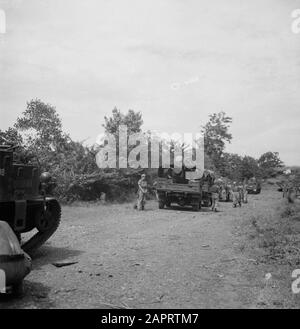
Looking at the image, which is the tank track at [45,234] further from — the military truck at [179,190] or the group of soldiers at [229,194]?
the group of soldiers at [229,194]

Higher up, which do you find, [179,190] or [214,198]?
[179,190]

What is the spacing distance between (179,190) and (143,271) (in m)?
11.7

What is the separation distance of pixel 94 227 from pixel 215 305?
7273 mm

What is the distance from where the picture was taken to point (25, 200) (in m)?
7.45

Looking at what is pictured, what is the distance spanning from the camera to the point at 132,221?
13.5 metres

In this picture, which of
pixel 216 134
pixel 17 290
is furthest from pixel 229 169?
pixel 17 290

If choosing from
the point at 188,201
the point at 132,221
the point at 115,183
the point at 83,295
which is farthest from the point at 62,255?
the point at 115,183

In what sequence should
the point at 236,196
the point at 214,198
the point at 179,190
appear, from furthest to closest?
the point at 236,196, the point at 214,198, the point at 179,190

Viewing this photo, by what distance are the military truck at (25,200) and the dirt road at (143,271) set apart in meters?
0.54

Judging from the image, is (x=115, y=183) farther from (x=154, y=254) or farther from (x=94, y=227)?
(x=154, y=254)

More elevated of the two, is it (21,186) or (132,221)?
(21,186)

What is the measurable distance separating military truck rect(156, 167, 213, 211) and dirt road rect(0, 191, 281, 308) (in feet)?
21.3

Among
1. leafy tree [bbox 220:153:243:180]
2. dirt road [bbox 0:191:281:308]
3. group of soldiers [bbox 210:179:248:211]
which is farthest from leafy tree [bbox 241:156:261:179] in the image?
dirt road [bbox 0:191:281:308]

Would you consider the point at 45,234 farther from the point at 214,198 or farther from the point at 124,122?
the point at 124,122
